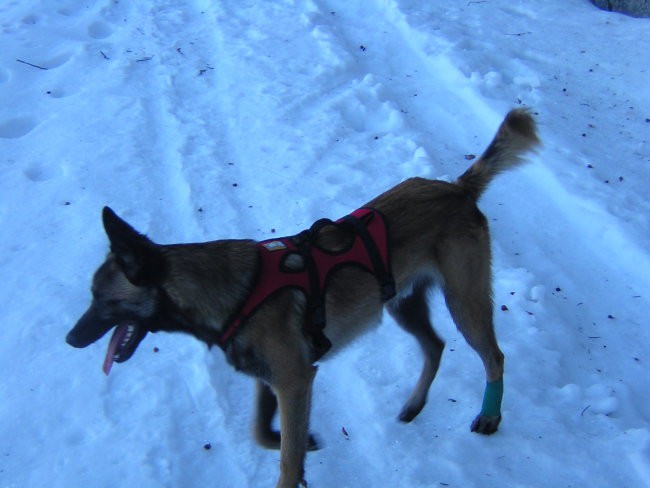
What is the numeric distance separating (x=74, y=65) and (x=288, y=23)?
2500mm

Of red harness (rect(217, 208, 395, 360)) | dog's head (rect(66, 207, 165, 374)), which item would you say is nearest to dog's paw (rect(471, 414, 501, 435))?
red harness (rect(217, 208, 395, 360))

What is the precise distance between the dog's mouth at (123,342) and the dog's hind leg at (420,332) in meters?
1.48

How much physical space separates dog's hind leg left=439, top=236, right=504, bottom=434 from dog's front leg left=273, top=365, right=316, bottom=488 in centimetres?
90

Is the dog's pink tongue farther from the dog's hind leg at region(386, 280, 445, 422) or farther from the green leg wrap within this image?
the green leg wrap

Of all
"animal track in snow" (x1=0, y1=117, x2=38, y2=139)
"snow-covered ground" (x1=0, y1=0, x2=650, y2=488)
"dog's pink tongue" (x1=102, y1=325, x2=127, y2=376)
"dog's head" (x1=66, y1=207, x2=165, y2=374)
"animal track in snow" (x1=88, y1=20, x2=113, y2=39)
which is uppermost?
"dog's head" (x1=66, y1=207, x2=165, y2=374)

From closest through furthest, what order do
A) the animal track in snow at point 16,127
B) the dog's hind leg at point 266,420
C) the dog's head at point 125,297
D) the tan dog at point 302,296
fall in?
1. the dog's head at point 125,297
2. the tan dog at point 302,296
3. the dog's hind leg at point 266,420
4. the animal track in snow at point 16,127

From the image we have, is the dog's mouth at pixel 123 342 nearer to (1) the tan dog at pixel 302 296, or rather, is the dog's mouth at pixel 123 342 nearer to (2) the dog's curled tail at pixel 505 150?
(1) the tan dog at pixel 302 296

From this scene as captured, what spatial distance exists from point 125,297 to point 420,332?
1759mm

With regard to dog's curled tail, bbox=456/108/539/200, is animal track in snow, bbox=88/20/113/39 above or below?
below

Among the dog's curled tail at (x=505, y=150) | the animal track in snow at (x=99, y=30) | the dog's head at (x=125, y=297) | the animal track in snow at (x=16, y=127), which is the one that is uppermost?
the dog's curled tail at (x=505, y=150)

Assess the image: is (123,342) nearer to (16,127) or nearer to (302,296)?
(302,296)

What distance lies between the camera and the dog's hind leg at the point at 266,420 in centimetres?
325

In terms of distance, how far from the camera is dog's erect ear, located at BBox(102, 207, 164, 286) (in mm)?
2516

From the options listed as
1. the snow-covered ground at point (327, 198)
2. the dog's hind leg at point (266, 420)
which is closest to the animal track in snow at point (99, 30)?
the snow-covered ground at point (327, 198)
